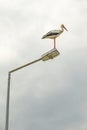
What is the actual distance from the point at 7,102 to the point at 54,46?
5.20 meters

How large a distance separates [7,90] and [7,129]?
8.72 ft

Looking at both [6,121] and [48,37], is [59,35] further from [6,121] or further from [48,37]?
[6,121]

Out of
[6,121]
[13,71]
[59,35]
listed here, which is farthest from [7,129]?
[59,35]

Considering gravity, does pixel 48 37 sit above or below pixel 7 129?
above

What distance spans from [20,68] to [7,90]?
187 cm

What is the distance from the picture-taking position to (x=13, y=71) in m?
47.1

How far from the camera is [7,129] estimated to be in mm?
46500

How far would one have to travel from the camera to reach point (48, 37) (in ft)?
150

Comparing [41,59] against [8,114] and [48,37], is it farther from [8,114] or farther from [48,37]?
[8,114]

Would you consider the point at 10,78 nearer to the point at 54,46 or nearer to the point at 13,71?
the point at 13,71

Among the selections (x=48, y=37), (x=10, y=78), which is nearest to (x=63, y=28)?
(x=48, y=37)

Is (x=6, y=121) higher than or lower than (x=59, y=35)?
lower

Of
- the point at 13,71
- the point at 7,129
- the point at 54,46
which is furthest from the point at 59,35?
the point at 7,129

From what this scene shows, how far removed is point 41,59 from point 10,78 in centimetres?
307
